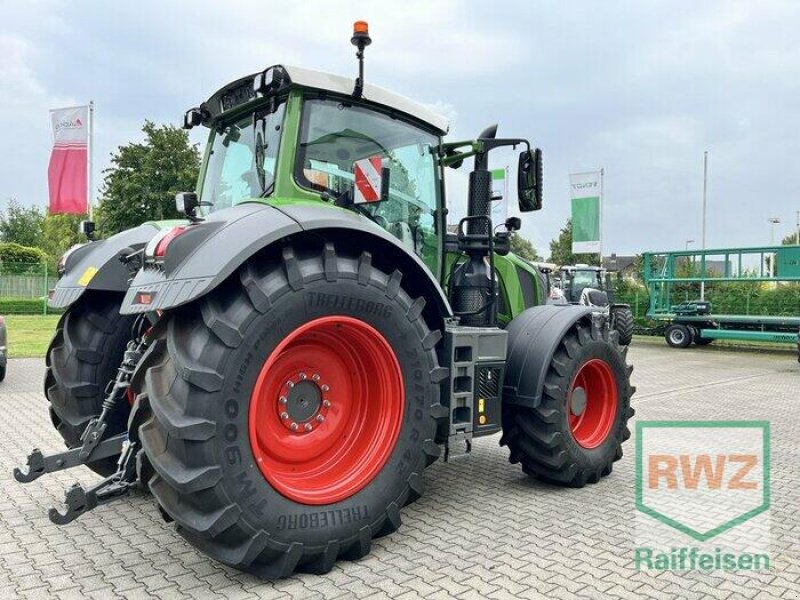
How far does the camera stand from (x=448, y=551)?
3467 mm

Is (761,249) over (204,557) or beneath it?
over

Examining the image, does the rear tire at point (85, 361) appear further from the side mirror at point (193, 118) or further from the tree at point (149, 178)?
the tree at point (149, 178)

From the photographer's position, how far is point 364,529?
10.7 ft

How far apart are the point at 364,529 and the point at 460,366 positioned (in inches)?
44.6

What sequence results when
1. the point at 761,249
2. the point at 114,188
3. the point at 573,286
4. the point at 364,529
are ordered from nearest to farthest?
the point at 364,529 < the point at 761,249 < the point at 573,286 < the point at 114,188

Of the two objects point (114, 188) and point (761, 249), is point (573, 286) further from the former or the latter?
point (114, 188)

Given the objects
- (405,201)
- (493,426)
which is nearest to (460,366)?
(493,426)

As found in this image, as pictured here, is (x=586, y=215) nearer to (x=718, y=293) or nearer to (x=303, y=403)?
(x=718, y=293)

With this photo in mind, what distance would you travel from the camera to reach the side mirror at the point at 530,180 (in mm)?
4602

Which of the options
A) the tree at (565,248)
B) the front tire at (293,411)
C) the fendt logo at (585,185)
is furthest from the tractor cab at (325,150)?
the tree at (565,248)

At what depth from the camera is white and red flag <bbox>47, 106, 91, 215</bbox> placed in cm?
1802

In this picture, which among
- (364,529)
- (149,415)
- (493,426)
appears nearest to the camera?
(149,415)

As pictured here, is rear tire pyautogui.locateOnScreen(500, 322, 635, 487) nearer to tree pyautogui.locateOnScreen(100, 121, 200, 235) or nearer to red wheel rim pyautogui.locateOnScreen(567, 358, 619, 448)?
red wheel rim pyautogui.locateOnScreen(567, 358, 619, 448)

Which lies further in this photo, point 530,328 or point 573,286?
point 573,286
